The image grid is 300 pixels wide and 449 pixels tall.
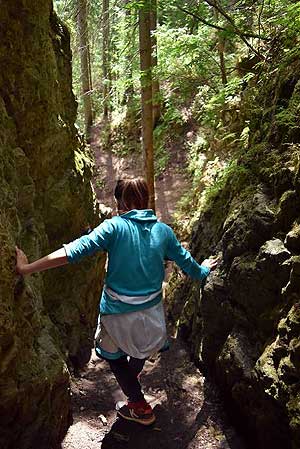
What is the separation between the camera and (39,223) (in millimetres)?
5145

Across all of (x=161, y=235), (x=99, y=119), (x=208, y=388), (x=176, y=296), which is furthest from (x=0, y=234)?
(x=99, y=119)

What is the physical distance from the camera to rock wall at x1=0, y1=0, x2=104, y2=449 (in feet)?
11.6

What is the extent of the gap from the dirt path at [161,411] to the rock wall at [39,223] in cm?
31

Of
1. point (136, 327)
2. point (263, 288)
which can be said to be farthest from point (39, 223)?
point (263, 288)

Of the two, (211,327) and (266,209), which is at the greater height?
(266,209)

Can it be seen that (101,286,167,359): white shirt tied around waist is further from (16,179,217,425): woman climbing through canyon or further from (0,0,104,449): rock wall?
(0,0,104,449): rock wall

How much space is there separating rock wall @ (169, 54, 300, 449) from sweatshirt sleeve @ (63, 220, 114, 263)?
135cm

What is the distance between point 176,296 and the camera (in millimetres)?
7805

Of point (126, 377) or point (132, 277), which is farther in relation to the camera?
point (126, 377)

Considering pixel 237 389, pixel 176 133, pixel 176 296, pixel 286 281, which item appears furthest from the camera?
pixel 176 133

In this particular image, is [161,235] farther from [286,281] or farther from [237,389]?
[237,389]

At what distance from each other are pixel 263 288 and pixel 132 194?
1.50 metres

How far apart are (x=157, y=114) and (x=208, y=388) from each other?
1509cm

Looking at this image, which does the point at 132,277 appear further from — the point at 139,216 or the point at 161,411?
the point at 161,411
